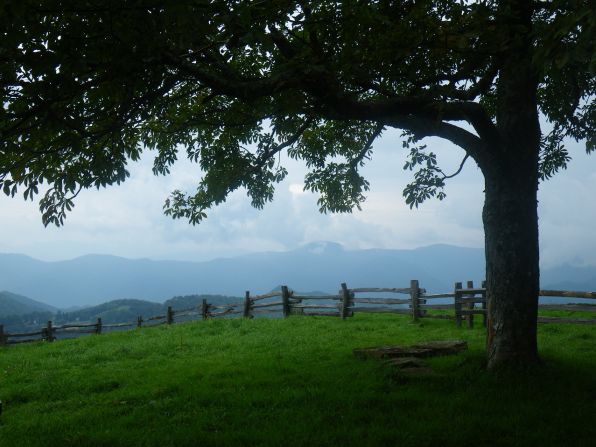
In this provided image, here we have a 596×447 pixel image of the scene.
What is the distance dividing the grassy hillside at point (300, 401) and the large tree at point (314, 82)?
5.25 ft

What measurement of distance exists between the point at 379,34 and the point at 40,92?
17.1 feet

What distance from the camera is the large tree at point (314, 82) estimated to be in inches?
245

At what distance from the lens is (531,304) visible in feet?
32.1

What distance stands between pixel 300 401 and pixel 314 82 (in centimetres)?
530

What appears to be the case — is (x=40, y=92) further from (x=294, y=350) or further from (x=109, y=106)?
(x=294, y=350)

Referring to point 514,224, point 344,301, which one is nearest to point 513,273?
point 514,224

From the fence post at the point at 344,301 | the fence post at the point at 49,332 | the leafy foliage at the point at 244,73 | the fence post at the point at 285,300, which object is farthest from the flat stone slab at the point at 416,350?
the fence post at the point at 49,332

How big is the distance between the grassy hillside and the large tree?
5.25 feet

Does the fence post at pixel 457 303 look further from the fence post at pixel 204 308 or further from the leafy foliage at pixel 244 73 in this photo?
the fence post at pixel 204 308

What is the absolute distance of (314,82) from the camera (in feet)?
29.8

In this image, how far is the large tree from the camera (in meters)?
6.23

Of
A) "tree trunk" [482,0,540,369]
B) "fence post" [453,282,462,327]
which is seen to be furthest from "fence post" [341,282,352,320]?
"tree trunk" [482,0,540,369]

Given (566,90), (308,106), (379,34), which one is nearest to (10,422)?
(308,106)

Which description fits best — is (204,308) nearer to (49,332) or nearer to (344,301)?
(49,332)
